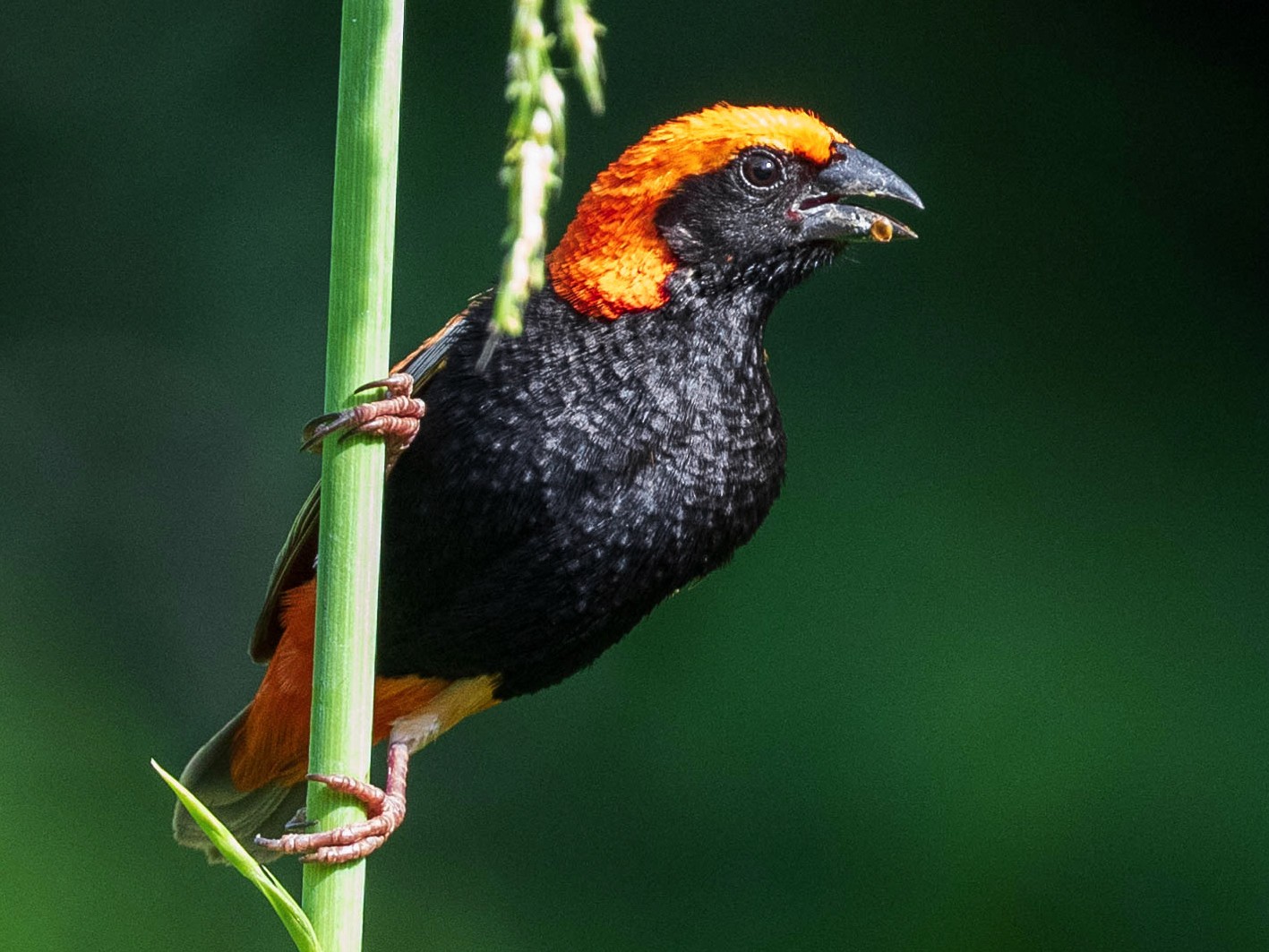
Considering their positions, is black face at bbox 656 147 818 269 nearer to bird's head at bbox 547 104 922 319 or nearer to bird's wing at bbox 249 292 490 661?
bird's head at bbox 547 104 922 319

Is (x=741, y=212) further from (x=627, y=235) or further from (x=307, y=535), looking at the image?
(x=307, y=535)

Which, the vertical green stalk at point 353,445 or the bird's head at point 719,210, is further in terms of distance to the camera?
the bird's head at point 719,210

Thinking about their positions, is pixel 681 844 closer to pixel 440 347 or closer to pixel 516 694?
pixel 516 694

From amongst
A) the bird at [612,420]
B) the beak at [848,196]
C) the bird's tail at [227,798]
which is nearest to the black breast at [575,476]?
the bird at [612,420]

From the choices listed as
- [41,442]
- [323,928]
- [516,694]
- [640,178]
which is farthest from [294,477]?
[323,928]

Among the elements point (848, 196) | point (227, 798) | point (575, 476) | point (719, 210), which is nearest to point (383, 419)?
point (575, 476)

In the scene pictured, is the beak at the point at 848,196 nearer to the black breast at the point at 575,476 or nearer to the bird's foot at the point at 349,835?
the black breast at the point at 575,476
